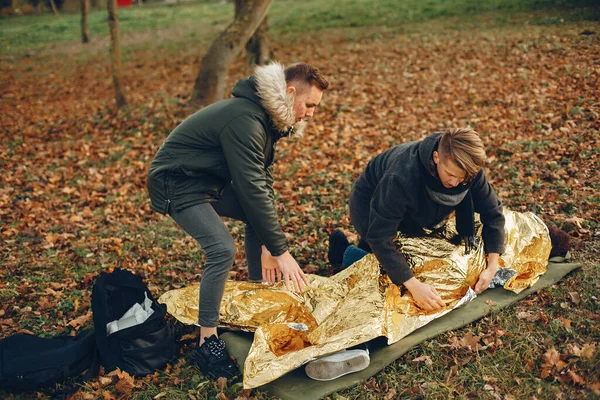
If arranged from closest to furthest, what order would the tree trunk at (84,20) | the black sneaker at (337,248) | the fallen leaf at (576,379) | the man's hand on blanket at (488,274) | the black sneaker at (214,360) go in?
the fallen leaf at (576,379), the black sneaker at (214,360), the man's hand on blanket at (488,274), the black sneaker at (337,248), the tree trunk at (84,20)

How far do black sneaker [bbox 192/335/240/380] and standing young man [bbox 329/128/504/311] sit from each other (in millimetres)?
1250

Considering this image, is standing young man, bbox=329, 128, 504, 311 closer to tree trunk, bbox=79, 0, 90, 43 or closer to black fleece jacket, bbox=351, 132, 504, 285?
black fleece jacket, bbox=351, 132, 504, 285

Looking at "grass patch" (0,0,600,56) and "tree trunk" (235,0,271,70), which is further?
"grass patch" (0,0,600,56)

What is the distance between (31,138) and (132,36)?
43.6 feet

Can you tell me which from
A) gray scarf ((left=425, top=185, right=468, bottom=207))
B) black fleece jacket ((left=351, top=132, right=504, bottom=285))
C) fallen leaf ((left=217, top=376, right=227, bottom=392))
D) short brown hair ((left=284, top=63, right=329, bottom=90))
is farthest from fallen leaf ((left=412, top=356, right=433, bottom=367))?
short brown hair ((left=284, top=63, right=329, bottom=90))

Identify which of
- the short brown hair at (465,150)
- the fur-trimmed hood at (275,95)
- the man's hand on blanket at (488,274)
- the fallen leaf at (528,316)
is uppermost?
the fur-trimmed hood at (275,95)

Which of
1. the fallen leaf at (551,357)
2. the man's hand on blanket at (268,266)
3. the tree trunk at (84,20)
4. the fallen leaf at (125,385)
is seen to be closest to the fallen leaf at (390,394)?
the fallen leaf at (551,357)

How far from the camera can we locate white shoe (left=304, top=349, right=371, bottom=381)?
336cm

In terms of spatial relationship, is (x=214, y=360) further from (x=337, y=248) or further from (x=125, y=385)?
(x=337, y=248)

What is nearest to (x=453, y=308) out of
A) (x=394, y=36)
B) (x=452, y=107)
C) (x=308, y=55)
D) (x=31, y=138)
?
(x=452, y=107)

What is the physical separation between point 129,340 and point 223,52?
273 inches

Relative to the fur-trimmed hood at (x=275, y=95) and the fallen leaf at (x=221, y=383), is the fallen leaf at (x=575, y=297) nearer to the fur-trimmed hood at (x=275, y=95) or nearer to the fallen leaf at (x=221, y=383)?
the fur-trimmed hood at (x=275, y=95)

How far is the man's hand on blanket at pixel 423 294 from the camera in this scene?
3.64 meters

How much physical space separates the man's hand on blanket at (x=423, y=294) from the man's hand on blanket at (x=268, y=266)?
1.01 meters
